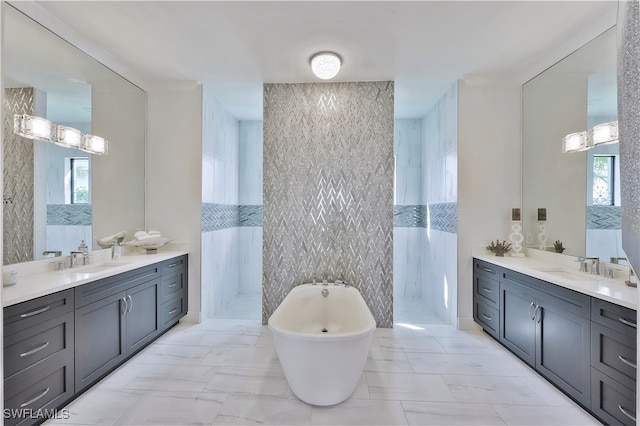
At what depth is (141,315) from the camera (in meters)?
2.65

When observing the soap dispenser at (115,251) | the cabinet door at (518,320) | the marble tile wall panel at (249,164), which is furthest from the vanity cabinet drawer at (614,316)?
the marble tile wall panel at (249,164)

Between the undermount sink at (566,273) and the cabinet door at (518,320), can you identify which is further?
the cabinet door at (518,320)

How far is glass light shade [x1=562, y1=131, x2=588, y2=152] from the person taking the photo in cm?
241

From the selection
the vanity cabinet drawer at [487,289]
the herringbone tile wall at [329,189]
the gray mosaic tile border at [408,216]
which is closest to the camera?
the vanity cabinet drawer at [487,289]

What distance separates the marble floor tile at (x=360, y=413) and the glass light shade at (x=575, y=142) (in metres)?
2.50

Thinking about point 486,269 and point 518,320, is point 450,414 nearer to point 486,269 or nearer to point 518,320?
point 518,320

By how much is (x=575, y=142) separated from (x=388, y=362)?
246 cm

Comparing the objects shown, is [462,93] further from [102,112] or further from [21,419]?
[21,419]

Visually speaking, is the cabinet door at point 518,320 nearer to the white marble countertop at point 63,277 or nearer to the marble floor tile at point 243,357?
the marble floor tile at point 243,357

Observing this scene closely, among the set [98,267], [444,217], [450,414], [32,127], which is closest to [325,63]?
[444,217]

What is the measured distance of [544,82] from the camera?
2.91 m

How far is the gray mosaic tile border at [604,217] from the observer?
7.12ft

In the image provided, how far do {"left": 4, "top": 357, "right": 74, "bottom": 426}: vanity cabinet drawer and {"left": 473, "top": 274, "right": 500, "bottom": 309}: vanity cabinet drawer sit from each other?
3.47 metres

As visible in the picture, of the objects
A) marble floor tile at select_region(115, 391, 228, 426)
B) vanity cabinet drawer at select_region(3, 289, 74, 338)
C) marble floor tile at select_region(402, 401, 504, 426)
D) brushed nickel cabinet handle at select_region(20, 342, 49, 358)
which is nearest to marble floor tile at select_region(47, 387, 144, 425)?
marble floor tile at select_region(115, 391, 228, 426)
